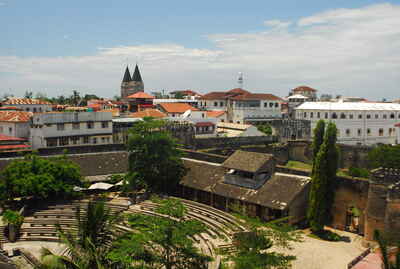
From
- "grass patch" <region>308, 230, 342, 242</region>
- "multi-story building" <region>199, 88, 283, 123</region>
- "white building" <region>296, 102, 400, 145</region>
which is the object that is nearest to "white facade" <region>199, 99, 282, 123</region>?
"multi-story building" <region>199, 88, 283, 123</region>

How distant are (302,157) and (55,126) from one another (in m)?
34.2

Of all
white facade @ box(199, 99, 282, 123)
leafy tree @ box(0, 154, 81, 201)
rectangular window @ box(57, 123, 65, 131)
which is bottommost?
A: leafy tree @ box(0, 154, 81, 201)

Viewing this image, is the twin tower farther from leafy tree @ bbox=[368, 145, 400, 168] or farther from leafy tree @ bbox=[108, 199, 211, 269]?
leafy tree @ bbox=[108, 199, 211, 269]

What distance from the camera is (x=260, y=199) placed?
94.4ft

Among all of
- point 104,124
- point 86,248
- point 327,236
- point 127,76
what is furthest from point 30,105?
point 86,248

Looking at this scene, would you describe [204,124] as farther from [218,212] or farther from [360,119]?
[218,212]

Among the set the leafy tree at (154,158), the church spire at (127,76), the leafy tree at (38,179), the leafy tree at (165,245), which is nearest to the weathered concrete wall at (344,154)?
the leafy tree at (154,158)

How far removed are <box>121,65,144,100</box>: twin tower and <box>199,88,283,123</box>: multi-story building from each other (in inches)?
1307

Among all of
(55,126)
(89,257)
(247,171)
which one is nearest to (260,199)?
(247,171)

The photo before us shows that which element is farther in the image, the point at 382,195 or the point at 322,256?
the point at 382,195

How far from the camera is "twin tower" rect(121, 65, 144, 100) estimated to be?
117062 mm

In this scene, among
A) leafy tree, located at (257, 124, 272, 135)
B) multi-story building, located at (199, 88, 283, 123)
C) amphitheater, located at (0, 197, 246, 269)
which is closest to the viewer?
amphitheater, located at (0, 197, 246, 269)

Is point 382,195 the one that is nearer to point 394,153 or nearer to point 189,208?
point 189,208

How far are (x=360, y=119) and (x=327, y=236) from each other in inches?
2060
